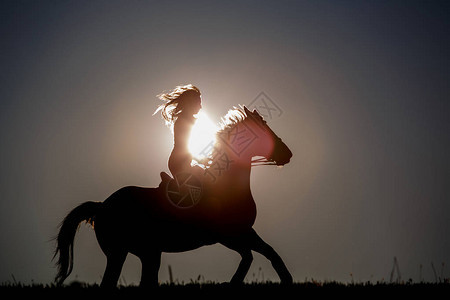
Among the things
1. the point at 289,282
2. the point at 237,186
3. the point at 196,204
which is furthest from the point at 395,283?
the point at 196,204

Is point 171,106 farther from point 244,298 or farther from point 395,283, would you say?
point 395,283

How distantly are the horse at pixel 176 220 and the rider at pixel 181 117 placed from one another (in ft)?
0.79

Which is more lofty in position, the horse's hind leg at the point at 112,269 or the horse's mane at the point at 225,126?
the horse's mane at the point at 225,126

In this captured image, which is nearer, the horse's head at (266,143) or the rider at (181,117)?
the rider at (181,117)

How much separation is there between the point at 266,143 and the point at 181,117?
1.62m

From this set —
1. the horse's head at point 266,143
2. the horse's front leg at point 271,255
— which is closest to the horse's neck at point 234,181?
the horse's head at point 266,143

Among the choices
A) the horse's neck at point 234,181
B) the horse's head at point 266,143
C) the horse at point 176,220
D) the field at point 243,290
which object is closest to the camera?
the field at point 243,290

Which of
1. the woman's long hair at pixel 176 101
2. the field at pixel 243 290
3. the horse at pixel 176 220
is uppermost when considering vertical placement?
the woman's long hair at pixel 176 101

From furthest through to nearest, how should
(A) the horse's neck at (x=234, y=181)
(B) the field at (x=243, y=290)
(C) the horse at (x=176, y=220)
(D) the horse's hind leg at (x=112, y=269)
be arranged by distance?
(A) the horse's neck at (x=234, y=181)
(C) the horse at (x=176, y=220)
(D) the horse's hind leg at (x=112, y=269)
(B) the field at (x=243, y=290)

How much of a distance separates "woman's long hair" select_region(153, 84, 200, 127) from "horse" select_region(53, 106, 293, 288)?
1.11m

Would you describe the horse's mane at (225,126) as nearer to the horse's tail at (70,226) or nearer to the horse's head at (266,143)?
the horse's head at (266,143)

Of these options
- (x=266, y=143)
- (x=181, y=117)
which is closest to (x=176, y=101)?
(x=181, y=117)

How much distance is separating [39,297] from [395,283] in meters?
5.98

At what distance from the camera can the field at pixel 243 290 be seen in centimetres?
655
